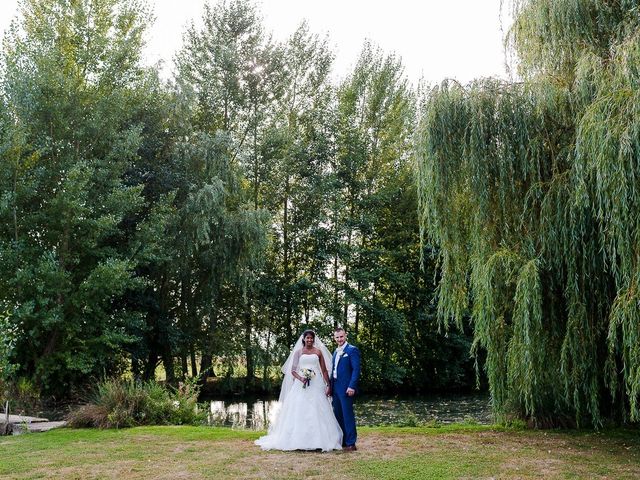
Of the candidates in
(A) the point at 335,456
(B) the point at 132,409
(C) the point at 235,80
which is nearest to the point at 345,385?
(A) the point at 335,456

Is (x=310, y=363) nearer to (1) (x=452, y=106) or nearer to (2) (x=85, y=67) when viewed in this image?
(1) (x=452, y=106)

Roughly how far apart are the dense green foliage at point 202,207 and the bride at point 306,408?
5.56 metres

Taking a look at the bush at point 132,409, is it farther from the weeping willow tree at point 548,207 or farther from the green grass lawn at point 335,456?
the weeping willow tree at point 548,207

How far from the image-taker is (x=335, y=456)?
7.75 metres

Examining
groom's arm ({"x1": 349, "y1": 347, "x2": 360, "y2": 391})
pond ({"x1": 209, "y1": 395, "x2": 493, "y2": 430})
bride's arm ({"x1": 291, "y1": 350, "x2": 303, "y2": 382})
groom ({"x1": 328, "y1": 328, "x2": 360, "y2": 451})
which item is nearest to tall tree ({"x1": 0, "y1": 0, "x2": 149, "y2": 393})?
pond ({"x1": 209, "y1": 395, "x2": 493, "y2": 430})

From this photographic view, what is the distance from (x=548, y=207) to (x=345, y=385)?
144 inches

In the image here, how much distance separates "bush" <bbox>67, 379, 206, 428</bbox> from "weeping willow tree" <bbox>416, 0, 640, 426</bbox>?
5.12 metres

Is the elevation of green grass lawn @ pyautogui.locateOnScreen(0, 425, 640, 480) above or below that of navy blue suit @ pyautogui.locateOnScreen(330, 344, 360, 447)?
below

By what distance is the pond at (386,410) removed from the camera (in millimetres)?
15156

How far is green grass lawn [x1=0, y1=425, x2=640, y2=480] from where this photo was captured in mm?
6754

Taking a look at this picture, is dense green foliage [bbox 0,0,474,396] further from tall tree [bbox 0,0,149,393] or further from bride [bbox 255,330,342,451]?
bride [bbox 255,330,342,451]

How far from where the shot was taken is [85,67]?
17.9 m

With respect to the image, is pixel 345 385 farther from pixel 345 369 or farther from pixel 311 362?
pixel 311 362

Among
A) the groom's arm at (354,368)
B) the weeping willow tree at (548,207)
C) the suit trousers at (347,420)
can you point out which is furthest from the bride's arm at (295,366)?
the weeping willow tree at (548,207)
